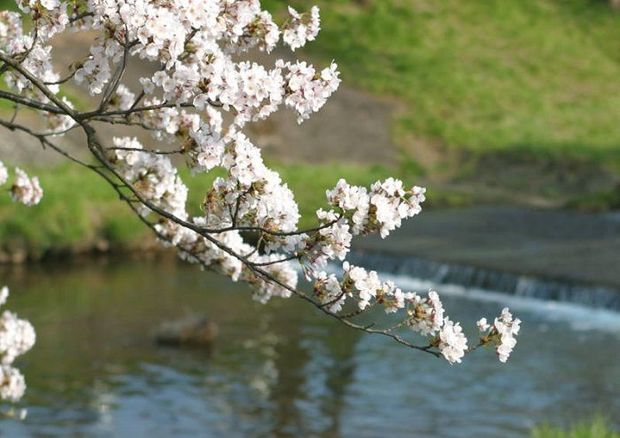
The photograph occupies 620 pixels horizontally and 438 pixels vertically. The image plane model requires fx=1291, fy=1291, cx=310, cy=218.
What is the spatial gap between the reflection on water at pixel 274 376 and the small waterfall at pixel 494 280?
36.4 inches

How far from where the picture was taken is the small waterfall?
2414cm

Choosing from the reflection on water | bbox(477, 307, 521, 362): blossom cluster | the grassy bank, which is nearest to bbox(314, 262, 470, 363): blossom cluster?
bbox(477, 307, 521, 362): blossom cluster

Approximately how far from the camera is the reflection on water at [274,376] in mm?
17000

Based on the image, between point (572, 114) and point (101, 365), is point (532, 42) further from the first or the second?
point (101, 365)

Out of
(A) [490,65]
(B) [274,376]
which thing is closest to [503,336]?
(B) [274,376]

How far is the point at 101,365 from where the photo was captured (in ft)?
66.0

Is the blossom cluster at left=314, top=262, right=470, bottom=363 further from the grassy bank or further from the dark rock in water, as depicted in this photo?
the grassy bank

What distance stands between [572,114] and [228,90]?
3951cm

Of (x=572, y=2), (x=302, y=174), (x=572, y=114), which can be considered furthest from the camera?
(x=572, y=2)

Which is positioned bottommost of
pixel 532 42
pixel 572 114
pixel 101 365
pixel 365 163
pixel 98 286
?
pixel 101 365

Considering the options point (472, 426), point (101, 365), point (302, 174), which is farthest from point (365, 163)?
point (472, 426)

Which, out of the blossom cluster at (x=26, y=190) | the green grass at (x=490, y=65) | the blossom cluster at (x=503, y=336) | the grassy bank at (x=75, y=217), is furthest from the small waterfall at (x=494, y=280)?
the blossom cluster at (x=503, y=336)

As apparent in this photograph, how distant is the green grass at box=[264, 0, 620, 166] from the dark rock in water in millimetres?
20172

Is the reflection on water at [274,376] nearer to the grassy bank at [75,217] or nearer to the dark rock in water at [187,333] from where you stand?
the dark rock in water at [187,333]
